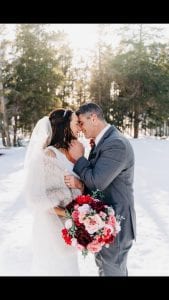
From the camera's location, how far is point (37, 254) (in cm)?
407

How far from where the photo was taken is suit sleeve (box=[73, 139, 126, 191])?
3.44 meters

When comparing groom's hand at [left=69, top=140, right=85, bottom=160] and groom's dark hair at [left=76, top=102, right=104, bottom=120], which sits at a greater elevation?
groom's dark hair at [left=76, top=102, right=104, bottom=120]

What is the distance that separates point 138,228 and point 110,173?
167 inches

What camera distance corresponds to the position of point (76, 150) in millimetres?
3877

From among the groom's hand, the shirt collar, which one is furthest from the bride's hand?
the shirt collar

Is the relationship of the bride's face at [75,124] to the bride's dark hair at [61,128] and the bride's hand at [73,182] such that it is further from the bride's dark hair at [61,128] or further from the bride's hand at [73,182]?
the bride's hand at [73,182]

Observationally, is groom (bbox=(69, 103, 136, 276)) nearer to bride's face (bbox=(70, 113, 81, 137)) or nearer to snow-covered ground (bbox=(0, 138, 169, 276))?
bride's face (bbox=(70, 113, 81, 137))

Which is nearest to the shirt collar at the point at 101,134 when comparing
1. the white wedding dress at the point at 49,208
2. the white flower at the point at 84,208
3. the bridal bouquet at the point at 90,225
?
the white wedding dress at the point at 49,208

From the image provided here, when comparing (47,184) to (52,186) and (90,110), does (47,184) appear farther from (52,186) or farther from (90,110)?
(90,110)

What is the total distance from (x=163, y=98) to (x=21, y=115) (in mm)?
9548

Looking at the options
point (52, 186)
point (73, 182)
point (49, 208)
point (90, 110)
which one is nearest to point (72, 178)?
point (73, 182)
